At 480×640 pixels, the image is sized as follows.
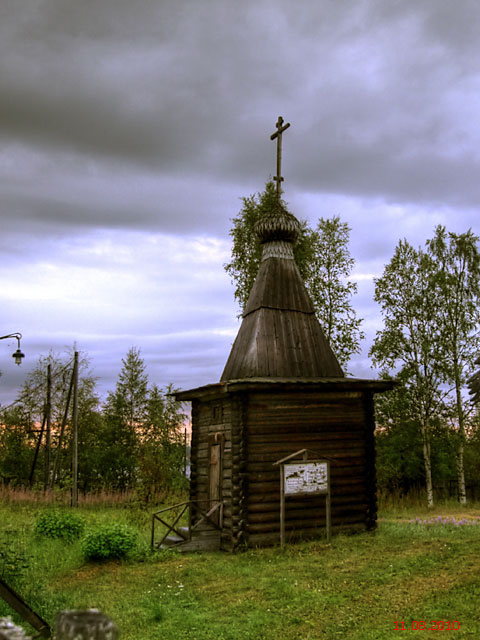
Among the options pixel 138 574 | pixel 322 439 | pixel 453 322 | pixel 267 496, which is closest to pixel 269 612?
pixel 138 574

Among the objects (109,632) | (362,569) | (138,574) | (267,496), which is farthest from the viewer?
(267,496)

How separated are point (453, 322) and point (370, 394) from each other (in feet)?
36.6

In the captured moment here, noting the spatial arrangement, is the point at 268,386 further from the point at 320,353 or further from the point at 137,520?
the point at 137,520

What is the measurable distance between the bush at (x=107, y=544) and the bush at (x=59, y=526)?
2.37 m

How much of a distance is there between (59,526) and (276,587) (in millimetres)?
7411

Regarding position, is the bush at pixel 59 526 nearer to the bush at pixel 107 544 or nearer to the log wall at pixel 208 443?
the bush at pixel 107 544

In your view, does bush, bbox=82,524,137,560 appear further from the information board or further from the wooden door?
the information board

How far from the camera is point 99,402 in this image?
32.2 meters

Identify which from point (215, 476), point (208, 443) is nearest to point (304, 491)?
point (215, 476)

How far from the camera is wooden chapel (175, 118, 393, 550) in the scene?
1405 centimetres

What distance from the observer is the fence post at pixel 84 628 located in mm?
2113

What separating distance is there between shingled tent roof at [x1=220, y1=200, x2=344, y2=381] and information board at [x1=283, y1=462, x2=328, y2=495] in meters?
2.60

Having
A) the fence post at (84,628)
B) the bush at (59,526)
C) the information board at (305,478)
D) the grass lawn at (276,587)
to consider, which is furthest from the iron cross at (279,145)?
the fence post at (84,628)

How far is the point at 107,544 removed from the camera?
12930 mm
